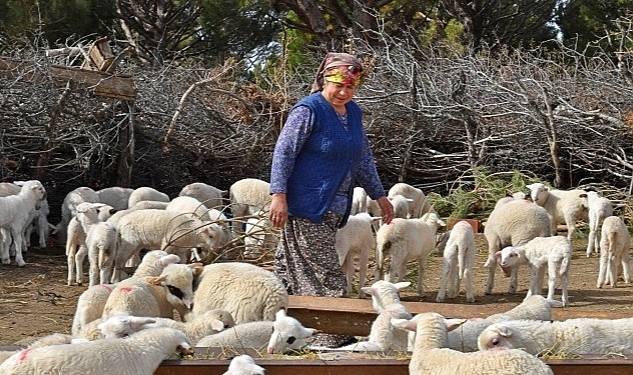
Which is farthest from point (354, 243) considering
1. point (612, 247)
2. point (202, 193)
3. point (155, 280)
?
point (202, 193)

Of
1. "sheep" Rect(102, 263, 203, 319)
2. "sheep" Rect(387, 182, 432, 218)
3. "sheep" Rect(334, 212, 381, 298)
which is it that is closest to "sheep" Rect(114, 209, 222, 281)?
"sheep" Rect(334, 212, 381, 298)

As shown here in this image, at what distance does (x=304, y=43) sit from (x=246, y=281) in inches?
593

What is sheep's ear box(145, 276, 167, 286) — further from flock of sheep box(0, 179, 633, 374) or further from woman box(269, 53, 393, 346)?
woman box(269, 53, 393, 346)

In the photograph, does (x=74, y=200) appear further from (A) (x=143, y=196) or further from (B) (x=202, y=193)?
(B) (x=202, y=193)

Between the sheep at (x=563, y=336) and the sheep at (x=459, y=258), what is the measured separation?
3.37m

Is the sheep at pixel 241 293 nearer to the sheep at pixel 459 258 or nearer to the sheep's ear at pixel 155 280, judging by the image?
the sheep's ear at pixel 155 280

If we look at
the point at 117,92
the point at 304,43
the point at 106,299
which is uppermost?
the point at 304,43

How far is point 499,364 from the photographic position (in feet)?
12.8

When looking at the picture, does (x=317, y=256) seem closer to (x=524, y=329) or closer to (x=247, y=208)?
(x=524, y=329)

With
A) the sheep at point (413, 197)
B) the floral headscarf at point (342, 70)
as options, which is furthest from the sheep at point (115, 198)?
the floral headscarf at point (342, 70)

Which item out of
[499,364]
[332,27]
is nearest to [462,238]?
[499,364]

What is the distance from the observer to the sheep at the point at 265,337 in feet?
15.3

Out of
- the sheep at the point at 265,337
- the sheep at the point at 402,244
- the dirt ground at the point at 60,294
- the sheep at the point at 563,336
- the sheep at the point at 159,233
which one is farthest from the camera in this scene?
the sheep at the point at 159,233

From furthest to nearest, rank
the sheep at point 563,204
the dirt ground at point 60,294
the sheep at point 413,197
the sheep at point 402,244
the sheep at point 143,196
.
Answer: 1. the sheep at point 413,197
2. the sheep at point 563,204
3. the sheep at point 143,196
4. the sheep at point 402,244
5. the dirt ground at point 60,294
